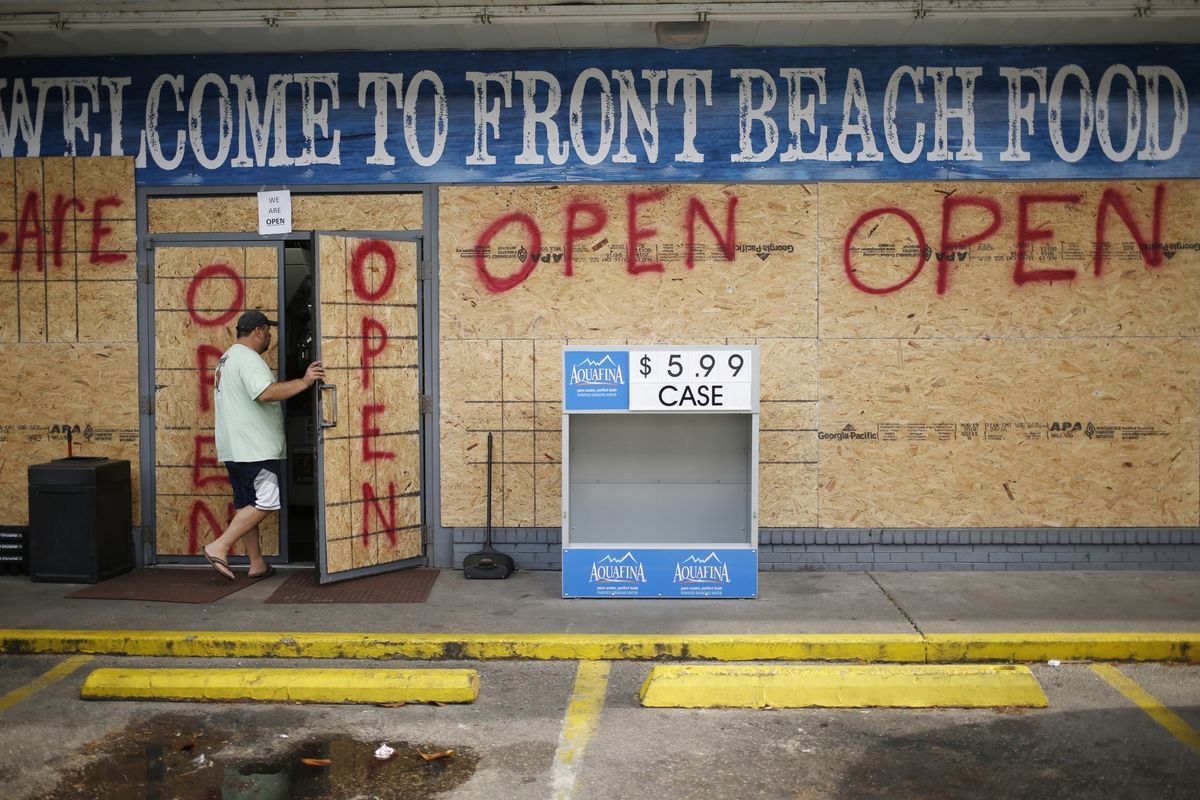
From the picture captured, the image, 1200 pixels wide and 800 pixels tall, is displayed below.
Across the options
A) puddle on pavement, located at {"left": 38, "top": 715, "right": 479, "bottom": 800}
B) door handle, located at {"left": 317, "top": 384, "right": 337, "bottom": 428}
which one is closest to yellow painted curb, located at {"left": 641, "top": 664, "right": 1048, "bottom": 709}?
puddle on pavement, located at {"left": 38, "top": 715, "right": 479, "bottom": 800}

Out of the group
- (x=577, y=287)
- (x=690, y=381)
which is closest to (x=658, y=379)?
(x=690, y=381)

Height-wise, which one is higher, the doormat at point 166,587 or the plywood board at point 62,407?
the plywood board at point 62,407

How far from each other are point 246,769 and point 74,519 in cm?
399

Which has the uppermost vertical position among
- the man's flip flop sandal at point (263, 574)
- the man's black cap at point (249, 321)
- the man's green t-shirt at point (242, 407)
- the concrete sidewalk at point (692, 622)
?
the man's black cap at point (249, 321)

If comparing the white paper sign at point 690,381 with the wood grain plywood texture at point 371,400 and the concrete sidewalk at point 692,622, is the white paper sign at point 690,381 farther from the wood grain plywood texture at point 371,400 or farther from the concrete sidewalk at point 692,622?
the wood grain plywood texture at point 371,400

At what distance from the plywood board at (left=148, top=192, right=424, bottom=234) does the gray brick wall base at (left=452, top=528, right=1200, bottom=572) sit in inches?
152

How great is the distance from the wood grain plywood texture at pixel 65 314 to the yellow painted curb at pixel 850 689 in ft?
17.0

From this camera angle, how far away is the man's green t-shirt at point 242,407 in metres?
7.82

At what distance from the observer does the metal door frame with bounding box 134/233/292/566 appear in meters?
8.38

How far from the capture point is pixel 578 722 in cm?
551

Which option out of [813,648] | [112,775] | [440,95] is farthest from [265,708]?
[440,95]

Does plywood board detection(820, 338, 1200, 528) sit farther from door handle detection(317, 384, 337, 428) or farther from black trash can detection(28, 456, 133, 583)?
Answer: black trash can detection(28, 456, 133, 583)

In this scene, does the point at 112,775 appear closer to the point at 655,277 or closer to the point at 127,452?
the point at 127,452

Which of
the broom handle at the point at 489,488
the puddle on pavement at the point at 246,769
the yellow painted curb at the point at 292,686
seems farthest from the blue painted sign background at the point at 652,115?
the puddle on pavement at the point at 246,769
